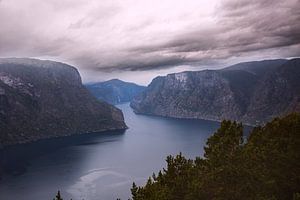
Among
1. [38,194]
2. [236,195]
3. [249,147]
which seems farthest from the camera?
[38,194]

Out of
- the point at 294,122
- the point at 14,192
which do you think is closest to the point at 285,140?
the point at 294,122

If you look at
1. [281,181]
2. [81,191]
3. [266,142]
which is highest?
[266,142]

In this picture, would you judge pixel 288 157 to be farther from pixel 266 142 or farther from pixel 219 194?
pixel 219 194

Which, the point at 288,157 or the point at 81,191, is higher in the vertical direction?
the point at 288,157

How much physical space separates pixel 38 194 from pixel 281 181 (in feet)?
493

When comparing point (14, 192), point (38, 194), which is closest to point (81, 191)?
point (38, 194)

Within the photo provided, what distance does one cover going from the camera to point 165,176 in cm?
5894

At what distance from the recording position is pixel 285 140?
5809cm

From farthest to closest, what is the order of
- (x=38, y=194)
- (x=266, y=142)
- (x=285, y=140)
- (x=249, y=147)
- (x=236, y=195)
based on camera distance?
(x=38, y=194) < (x=266, y=142) < (x=285, y=140) < (x=249, y=147) < (x=236, y=195)

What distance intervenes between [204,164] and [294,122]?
1485cm

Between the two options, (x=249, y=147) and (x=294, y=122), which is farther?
(x=294, y=122)

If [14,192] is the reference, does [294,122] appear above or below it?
above

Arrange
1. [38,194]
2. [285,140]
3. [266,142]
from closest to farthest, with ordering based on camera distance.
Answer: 1. [285,140]
2. [266,142]
3. [38,194]

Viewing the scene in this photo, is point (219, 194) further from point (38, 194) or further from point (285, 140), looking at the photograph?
point (38, 194)
